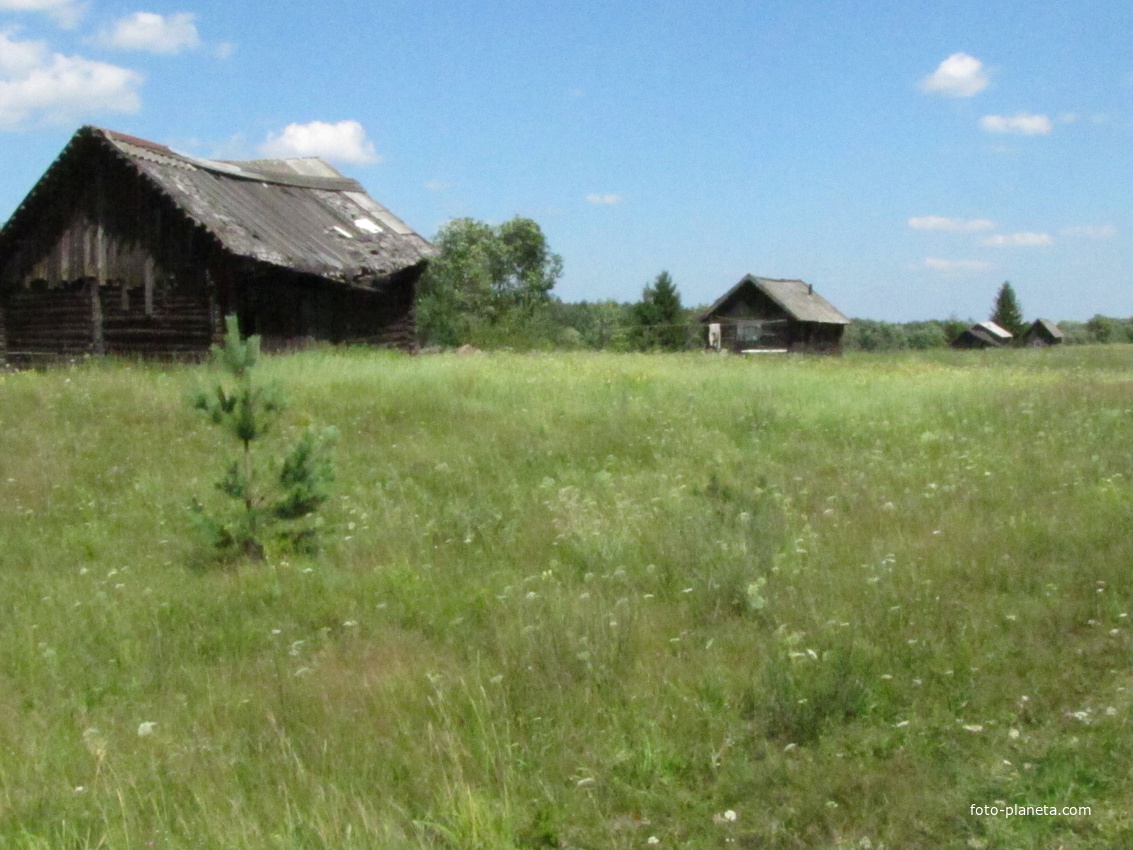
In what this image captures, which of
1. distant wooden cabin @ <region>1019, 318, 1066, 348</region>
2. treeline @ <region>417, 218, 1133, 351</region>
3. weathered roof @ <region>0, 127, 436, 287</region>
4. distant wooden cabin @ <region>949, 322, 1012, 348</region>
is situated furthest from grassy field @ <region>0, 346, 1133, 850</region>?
distant wooden cabin @ <region>1019, 318, 1066, 348</region>

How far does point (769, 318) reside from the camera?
49.8 metres

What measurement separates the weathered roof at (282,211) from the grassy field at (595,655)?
10.8 m

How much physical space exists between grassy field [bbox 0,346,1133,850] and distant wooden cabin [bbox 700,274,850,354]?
125 feet

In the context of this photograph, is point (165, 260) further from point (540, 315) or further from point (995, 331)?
point (995, 331)

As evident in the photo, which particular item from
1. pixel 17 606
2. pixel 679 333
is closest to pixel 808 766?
pixel 17 606

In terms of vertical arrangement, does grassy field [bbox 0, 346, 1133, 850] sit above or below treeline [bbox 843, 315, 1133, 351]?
below

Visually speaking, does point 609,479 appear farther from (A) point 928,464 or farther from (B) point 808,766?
(B) point 808,766

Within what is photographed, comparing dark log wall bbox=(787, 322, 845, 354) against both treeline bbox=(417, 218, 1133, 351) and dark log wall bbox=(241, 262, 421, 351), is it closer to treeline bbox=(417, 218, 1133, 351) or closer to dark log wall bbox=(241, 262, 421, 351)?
treeline bbox=(417, 218, 1133, 351)

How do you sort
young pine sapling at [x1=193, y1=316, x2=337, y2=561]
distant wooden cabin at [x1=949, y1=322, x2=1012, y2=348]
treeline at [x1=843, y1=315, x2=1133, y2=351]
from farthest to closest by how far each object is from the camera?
distant wooden cabin at [x1=949, y1=322, x2=1012, y2=348], treeline at [x1=843, y1=315, x2=1133, y2=351], young pine sapling at [x1=193, y1=316, x2=337, y2=561]

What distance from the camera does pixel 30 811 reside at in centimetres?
422

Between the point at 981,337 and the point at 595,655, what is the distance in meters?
92.6

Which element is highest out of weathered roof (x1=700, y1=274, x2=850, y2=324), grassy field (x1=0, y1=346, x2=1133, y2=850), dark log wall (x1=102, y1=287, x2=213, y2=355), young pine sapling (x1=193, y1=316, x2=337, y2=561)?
weathered roof (x1=700, y1=274, x2=850, y2=324)

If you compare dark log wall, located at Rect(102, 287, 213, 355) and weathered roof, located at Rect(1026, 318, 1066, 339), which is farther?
weathered roof, located at Rect(1026, 318, 1066, 339)

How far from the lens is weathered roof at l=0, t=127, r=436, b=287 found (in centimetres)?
2108
